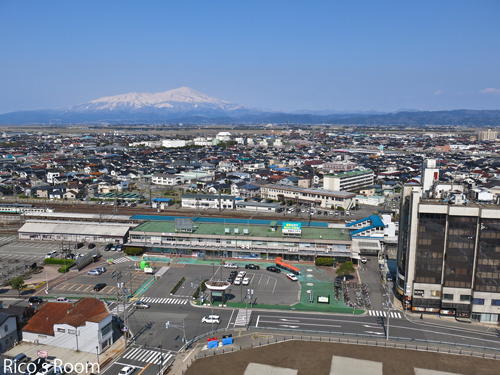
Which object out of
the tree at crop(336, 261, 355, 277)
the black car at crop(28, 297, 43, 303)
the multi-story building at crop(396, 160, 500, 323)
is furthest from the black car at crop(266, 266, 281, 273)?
the black car at crop(28, 297, 43, 303)

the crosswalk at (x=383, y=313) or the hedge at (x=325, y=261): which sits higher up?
the hedge at (x=325, y=261)

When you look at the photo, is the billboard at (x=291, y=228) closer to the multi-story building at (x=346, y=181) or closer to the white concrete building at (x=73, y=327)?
the white concrete building at (x=73, y=327)

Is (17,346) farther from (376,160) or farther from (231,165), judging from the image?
(376,160)

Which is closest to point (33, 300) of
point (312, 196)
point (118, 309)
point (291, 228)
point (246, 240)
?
point (118, 309)

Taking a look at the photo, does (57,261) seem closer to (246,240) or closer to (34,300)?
(34,300)

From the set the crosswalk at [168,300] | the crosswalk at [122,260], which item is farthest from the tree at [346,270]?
the crosswalk at [122,260]

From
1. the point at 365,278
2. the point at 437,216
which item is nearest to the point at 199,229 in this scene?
Result: the point at 365,278

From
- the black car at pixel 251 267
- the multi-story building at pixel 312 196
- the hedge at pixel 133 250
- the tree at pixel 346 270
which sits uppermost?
the multi-story building at pixel 312 196

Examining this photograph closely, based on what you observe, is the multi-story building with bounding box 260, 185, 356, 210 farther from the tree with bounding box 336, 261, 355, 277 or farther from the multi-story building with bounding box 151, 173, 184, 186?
the tree with bounding box 336, 261, 355, 277
